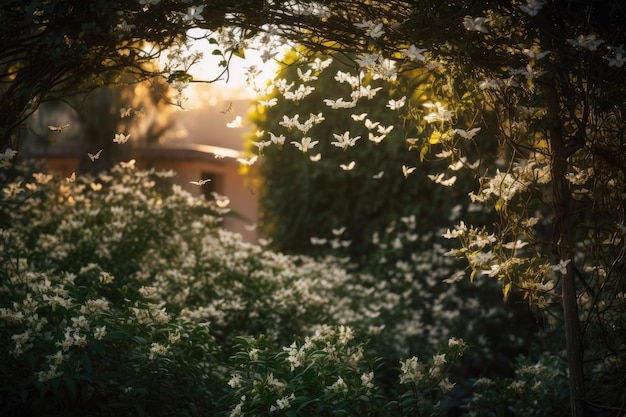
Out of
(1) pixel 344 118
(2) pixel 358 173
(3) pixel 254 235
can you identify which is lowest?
(2) pixel 358 173

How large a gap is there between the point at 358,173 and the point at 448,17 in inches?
231

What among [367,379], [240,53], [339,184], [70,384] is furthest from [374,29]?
[339,184]

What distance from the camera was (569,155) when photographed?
3453 millimetres

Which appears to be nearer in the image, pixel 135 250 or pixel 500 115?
pixel 500 115

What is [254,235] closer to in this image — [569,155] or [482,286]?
[482,286]

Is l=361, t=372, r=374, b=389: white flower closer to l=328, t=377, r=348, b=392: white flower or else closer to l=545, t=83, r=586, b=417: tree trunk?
l=328, t=377, r=348, b=392: white flower

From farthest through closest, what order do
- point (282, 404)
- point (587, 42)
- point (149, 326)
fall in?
point (149, 326), point (282, 404), point (587, 42)

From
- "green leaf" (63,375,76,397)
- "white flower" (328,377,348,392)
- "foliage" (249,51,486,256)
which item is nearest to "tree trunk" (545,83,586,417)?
"white flower" (328,377,348,392)

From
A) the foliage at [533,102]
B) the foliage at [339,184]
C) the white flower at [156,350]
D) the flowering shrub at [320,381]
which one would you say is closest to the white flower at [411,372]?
the flowering shrub at [320,381]

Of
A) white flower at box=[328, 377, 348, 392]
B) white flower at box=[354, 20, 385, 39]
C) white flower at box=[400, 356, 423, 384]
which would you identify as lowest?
white flower at box=[328, 377, 348, 392]

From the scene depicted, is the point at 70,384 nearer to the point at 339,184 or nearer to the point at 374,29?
the point at 374,29

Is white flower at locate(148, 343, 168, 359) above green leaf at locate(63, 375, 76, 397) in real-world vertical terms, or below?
above

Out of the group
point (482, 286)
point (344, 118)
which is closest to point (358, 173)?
point (344, 118)

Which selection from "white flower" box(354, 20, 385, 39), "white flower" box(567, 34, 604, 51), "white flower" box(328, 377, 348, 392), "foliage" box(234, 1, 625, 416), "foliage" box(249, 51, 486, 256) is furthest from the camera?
"foliage" box(249, 51, 486, 256)
